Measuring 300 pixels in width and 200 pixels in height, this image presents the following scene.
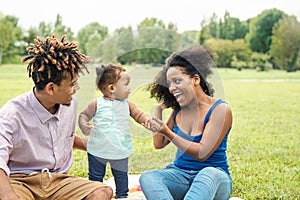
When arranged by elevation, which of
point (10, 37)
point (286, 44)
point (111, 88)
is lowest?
point (286, 44)

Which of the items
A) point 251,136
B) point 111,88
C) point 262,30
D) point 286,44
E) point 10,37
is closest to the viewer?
point 111,88

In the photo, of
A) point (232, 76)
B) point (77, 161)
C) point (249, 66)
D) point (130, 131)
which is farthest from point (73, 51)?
point (249, 66)

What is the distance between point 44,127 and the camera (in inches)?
95.3

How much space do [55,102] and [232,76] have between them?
9531 mm

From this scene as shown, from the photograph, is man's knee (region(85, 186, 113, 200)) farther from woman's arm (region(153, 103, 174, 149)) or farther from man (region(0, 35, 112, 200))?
woman's arm (region(153, 103, 174, 149))

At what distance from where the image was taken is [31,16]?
13.3m

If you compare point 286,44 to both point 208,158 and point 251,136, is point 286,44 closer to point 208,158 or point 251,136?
point 251,136

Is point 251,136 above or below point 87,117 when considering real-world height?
below

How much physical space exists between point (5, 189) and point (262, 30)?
15.3 metres

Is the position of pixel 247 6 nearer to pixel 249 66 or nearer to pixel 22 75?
pixel 249 66

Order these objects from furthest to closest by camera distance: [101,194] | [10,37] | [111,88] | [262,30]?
1. [262,30]
2. [10,37]
3. [111,88]
4. [101,194]

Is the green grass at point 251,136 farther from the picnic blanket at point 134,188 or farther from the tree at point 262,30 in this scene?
the tree at point 262,30

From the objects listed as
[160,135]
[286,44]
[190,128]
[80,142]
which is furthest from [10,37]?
[190,128]

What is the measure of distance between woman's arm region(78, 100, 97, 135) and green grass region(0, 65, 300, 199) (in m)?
0.05
